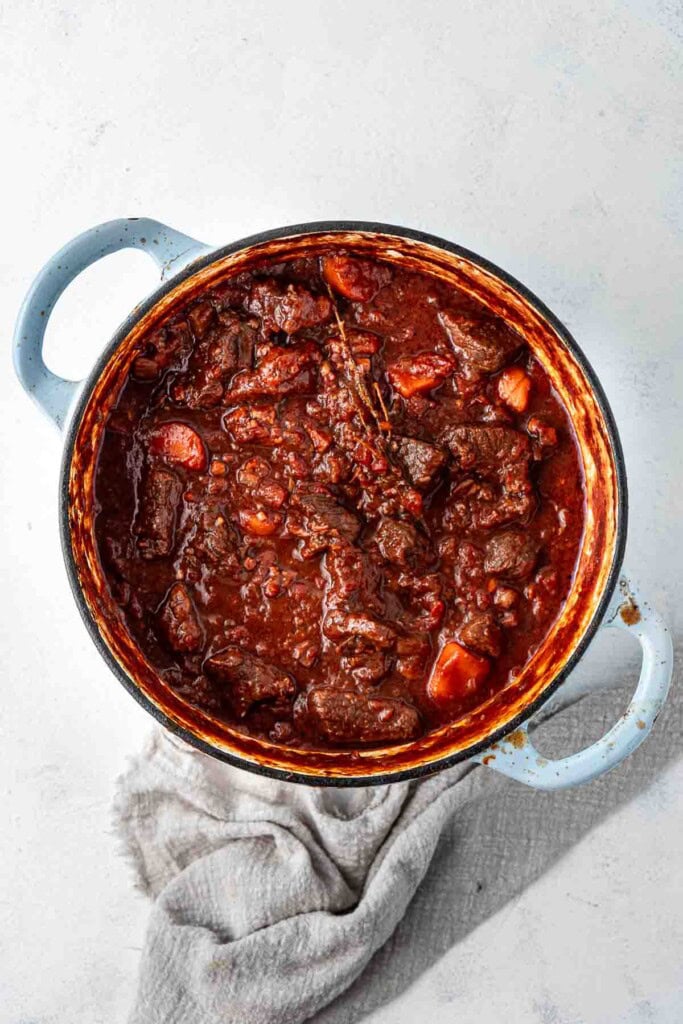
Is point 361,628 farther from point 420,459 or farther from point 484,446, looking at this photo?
point 484,446

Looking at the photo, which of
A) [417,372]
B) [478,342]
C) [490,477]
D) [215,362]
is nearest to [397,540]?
[490,477]

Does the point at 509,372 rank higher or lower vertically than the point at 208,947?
higher

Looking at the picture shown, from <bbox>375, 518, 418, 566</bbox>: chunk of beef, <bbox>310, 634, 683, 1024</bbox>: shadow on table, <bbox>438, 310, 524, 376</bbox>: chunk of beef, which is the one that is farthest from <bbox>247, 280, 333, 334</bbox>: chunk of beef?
<bbox>310, 634, 683, 1024</bbox>: shadow on table

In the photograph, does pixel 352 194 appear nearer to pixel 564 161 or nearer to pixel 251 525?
pixel 564 161

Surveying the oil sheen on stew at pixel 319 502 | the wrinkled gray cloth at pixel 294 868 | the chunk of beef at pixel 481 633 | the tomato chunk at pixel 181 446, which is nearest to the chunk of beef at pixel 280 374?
the oil sheen on stew at pixel 319 502

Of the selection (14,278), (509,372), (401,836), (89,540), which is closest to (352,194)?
A: (509,372)

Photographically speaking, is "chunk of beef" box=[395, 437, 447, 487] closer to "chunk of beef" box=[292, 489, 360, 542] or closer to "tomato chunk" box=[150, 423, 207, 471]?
"chunk of beef" box=[292, 489, 360, 542]
